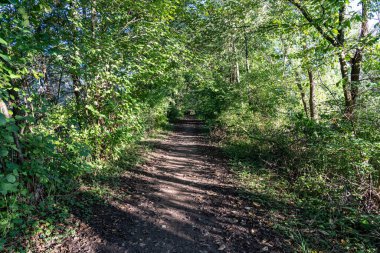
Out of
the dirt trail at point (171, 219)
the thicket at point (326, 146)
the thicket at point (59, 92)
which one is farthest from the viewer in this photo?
the thicket at point (326, 146)

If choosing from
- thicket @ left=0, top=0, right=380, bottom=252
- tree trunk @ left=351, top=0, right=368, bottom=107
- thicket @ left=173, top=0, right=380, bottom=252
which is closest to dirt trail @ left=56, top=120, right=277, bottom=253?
thicket @ left=0, top=0, right=380, bottom=252

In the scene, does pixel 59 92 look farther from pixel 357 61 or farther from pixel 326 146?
pixel 357 61

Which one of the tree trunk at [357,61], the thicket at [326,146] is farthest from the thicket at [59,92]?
the tree trunk at [357,61]

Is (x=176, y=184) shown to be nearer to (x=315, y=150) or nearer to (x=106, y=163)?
(x=106, y=163)

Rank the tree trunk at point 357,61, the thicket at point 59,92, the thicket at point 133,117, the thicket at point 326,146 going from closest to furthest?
the thicket at point 59,92 < the thicket at point 133,117 < the thicket at point 326,146 < the tree trunk at point 357,61

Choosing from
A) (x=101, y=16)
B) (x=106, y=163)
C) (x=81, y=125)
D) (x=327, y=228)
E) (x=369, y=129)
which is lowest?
(x=327, y=228)

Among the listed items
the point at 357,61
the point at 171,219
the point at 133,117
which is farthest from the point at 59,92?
the point at 357,61

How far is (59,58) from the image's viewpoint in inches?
165

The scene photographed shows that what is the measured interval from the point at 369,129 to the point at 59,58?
6832 millimetres

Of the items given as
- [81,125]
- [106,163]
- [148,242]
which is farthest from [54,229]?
[106,163]

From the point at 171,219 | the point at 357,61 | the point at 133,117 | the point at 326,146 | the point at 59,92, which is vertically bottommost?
the point at 171,219

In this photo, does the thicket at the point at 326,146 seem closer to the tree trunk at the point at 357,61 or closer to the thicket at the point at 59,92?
the tree trunk at the point at 357,61

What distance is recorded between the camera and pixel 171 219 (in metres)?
4.50

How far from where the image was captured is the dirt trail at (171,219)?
3613mm
